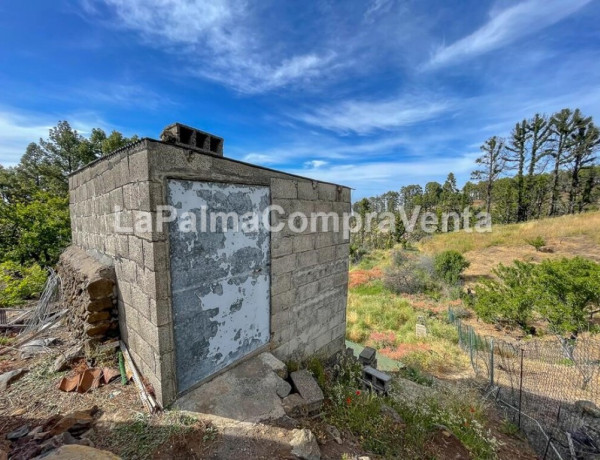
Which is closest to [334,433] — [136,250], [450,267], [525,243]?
[136,250]

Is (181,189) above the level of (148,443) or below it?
above

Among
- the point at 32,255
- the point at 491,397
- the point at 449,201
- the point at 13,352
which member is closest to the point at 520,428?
the point at 491,397

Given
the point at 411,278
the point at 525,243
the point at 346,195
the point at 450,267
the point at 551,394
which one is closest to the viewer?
the point at 346,195

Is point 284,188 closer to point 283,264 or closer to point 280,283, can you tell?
point 283,264

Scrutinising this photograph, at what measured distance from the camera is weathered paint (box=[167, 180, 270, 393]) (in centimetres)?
234

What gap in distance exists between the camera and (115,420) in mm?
2176

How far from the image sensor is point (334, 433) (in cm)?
245

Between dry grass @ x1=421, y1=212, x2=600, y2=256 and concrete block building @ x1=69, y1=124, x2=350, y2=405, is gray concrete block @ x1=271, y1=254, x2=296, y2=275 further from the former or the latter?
dry grass @ x1=421, y1=212, x2=600, y2=256

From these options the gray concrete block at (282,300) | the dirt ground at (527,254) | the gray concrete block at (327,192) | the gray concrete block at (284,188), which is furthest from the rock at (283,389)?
the dirt ground at (527,254)

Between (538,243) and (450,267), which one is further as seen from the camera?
(538,243)

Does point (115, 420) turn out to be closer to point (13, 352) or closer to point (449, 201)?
point (13, 352)

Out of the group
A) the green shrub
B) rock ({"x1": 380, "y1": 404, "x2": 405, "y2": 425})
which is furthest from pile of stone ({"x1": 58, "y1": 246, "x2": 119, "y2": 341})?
the green shrub

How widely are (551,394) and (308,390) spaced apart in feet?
21.1

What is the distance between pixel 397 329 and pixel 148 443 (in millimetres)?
10577
